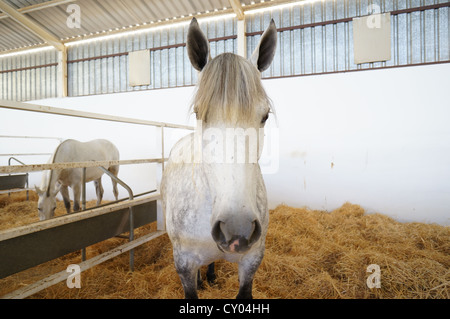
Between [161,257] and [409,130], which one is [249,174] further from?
[409,130]

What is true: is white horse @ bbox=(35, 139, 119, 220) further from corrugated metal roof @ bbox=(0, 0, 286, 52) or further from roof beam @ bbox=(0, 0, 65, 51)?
roof beam @ bbox=(0, 0, 65, 51)

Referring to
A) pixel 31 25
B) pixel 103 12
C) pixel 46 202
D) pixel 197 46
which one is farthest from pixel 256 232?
pixel 31 25

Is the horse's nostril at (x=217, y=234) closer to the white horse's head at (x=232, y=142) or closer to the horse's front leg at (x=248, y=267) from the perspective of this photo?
the white horse's head at (x=232, y=142)

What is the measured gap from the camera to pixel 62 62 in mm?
6164

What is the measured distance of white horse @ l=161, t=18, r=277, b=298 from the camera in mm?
788

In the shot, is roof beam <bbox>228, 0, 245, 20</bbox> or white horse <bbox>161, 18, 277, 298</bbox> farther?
roof beam <bbox>228, 0, 245, 20</bbox>

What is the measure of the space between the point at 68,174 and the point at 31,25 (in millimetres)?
4326

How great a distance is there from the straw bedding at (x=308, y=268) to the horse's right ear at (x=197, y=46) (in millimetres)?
1821

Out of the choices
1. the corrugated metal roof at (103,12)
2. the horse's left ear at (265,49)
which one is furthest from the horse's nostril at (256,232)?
the corrugated metal roof at (103,12)

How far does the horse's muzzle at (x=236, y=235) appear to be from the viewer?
2.48ft

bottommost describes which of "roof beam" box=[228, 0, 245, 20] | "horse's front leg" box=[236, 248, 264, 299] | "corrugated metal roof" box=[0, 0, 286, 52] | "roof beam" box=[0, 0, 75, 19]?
"horse's front leg" box=[236, 248, 264, 299]

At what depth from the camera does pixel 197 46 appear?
114 centimetres

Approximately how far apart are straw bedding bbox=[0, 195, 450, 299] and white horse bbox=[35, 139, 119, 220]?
0.72 m

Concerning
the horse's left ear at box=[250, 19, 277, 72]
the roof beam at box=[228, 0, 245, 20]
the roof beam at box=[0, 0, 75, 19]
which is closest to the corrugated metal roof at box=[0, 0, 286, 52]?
the roof beam at box=[0, 0, 75, 19]
